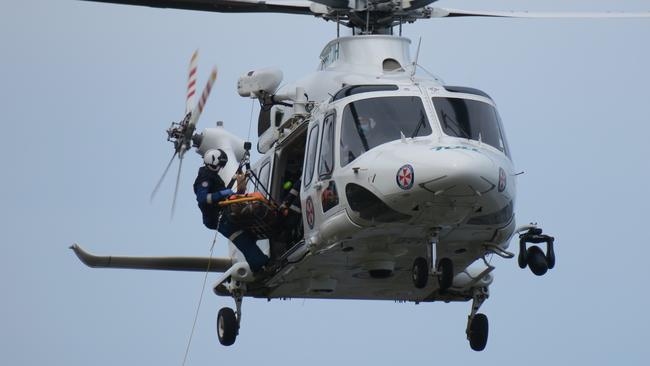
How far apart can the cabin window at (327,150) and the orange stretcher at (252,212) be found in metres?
1.26

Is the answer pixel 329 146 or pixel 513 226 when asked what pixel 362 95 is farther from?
pixel 513 226

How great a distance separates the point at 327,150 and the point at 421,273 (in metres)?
1.92

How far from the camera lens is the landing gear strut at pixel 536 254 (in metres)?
21.9

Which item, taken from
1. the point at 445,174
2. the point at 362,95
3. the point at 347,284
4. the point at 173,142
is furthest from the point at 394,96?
the point at 173,142

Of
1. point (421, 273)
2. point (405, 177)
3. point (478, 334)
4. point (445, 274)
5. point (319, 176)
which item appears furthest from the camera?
point (478, 334)

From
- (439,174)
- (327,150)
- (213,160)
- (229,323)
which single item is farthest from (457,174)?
(229,323)

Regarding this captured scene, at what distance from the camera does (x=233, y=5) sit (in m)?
24.8

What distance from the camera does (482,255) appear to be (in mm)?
22422

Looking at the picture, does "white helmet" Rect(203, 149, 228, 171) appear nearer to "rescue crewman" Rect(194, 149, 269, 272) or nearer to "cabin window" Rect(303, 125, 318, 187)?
"rescue crewman" Rect(194, 149, 269, 272)

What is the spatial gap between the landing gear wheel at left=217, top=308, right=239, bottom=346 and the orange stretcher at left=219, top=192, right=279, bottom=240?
5.08 ft

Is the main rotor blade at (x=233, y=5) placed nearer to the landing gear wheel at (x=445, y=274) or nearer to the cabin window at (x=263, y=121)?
the cabin window at (x=263, y=121)

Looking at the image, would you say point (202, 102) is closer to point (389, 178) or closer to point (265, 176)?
point (265, 176)

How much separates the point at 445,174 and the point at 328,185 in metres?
1.96

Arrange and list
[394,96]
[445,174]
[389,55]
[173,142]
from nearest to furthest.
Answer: [445,174] → [394,96] → [389,55] → [173,142]
